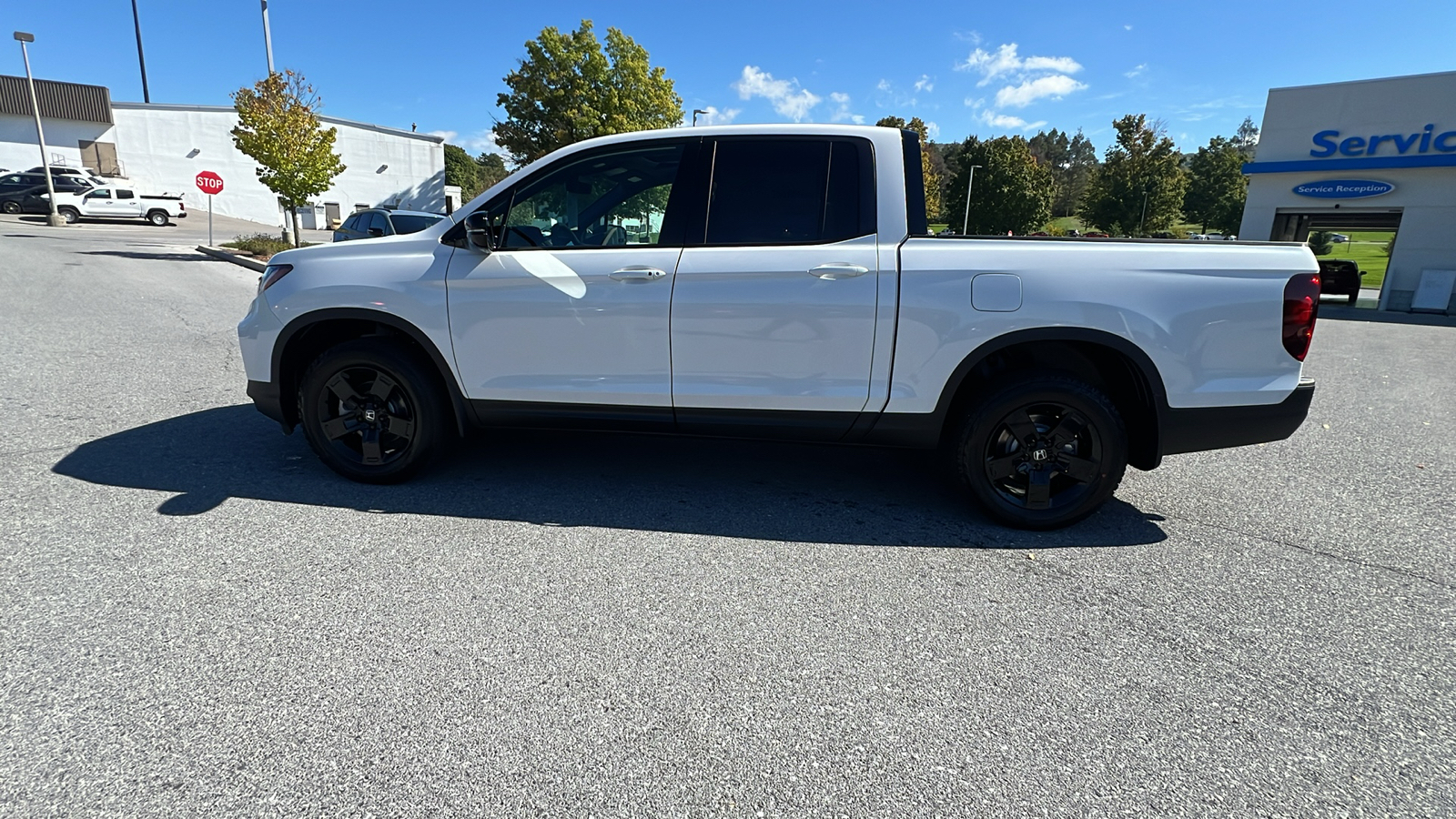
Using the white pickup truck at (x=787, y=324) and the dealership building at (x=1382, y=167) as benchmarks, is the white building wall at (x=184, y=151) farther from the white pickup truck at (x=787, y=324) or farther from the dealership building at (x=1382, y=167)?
the white pickup truck at (x=787, y=324)

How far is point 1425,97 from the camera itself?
1670 centimetres

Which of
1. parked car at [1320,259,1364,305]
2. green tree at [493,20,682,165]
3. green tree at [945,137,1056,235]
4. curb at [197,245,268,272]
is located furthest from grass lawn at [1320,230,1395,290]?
curb at [197,245,268,272]

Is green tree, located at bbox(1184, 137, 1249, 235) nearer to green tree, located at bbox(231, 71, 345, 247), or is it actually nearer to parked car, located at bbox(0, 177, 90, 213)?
green tree, located at bbox(231, 71, 345, 247)

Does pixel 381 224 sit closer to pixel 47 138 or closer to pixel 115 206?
pixel 115 206

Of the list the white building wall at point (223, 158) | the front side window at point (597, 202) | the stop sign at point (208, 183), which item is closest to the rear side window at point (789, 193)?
the front side window at point (597, 202)

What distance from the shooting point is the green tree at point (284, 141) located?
18922 mm

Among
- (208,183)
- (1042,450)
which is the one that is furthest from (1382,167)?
(208,183)

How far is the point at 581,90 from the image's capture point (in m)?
30.2

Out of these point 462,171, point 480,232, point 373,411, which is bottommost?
point 373,411

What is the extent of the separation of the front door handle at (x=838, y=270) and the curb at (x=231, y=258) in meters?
17.3

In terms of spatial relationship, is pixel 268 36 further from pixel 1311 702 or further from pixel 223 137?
pixel 1311 702

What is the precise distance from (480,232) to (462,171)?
297ft

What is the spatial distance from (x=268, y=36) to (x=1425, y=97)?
106 ft

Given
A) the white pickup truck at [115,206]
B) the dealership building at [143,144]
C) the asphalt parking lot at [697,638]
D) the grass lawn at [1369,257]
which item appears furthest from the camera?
the dealership building at [143,144]
